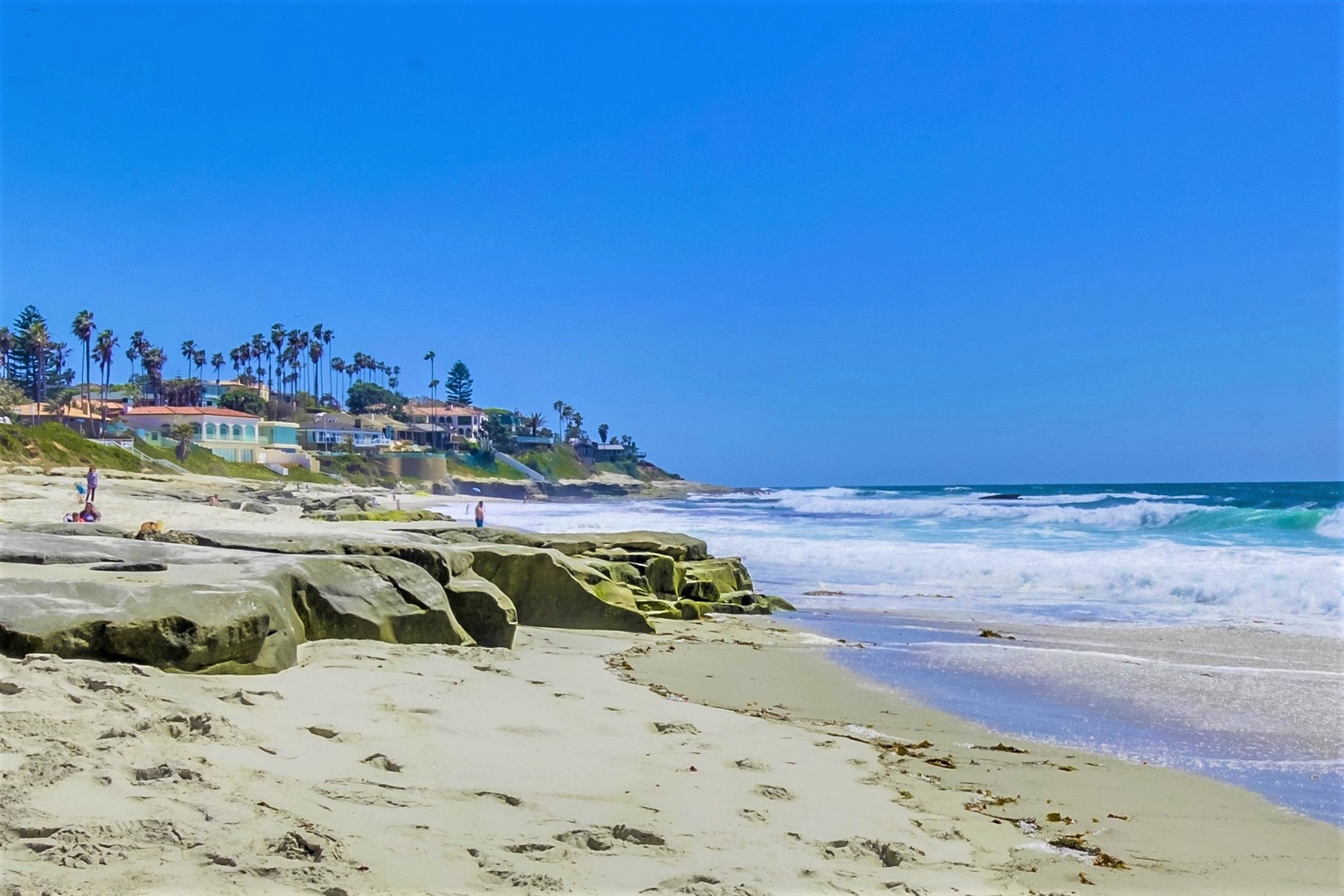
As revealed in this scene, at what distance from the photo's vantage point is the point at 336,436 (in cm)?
9656

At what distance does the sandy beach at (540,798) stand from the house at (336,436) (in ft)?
296

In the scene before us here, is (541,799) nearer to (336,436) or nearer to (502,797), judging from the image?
(502,797)

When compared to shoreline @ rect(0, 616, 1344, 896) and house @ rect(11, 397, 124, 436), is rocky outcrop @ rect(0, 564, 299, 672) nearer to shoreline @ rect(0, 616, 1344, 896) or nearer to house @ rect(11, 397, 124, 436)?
shoreline @ rect(0, 616, 1344, 896)

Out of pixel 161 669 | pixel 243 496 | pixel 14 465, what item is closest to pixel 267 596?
pixel 161 669

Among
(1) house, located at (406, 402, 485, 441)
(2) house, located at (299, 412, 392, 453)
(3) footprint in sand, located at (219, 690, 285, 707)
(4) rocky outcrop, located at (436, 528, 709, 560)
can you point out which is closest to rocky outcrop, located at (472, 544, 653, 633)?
(4) rocky outcrop, located at (436, 528, 709, 560)

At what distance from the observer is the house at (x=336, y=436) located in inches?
3718

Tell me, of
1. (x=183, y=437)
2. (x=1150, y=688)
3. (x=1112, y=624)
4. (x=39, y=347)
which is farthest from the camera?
(x=39, y=347)

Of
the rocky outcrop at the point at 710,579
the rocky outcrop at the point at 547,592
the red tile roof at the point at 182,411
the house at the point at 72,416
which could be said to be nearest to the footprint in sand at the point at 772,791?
the rocky outcrop at the point at 547,592

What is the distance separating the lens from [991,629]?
45.4 ft

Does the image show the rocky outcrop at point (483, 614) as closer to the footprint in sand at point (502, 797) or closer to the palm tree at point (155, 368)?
the footprint in sand at point (502, 797)

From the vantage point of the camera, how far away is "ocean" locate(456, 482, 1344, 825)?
25.3 ft

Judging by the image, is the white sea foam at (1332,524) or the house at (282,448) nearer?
the white sea foam at (1332,524)

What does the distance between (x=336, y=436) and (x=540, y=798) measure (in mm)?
97274

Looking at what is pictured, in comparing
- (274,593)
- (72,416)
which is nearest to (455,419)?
(72,416)
